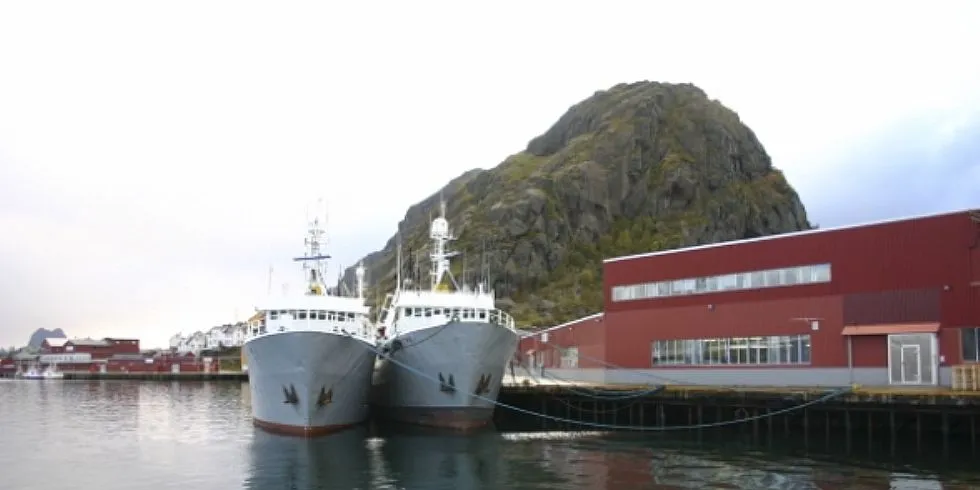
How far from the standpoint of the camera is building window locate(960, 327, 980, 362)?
37.7 metres

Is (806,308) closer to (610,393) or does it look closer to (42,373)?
(610,393)

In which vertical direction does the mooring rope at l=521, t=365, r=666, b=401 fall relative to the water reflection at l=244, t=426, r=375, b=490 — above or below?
above

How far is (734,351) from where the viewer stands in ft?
151

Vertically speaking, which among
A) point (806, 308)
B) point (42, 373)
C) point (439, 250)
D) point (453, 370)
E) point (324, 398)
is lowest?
point (42, 373)

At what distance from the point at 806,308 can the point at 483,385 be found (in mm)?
16203

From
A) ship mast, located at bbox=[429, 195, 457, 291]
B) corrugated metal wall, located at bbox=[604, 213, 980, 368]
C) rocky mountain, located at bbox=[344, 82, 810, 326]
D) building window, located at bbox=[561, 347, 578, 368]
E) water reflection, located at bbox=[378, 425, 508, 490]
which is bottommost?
water reflection, located at bbox=[378, 425, 508, 490]

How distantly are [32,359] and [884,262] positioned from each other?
165 meters

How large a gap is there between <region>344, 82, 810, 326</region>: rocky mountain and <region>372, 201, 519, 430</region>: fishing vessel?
199 ft

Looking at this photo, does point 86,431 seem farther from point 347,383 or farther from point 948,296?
point 948,296

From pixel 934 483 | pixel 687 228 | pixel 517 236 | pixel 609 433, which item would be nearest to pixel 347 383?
pixel 609 433

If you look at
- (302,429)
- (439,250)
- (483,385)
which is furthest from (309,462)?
(439,250)

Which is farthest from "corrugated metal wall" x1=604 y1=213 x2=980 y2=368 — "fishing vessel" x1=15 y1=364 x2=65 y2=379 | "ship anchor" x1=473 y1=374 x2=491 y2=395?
"fishing vessel" x1=15 y1=364 x2=65 y2=379

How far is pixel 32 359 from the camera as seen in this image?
547ft

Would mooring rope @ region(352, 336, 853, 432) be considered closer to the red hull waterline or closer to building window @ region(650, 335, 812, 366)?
the red hull waterline
